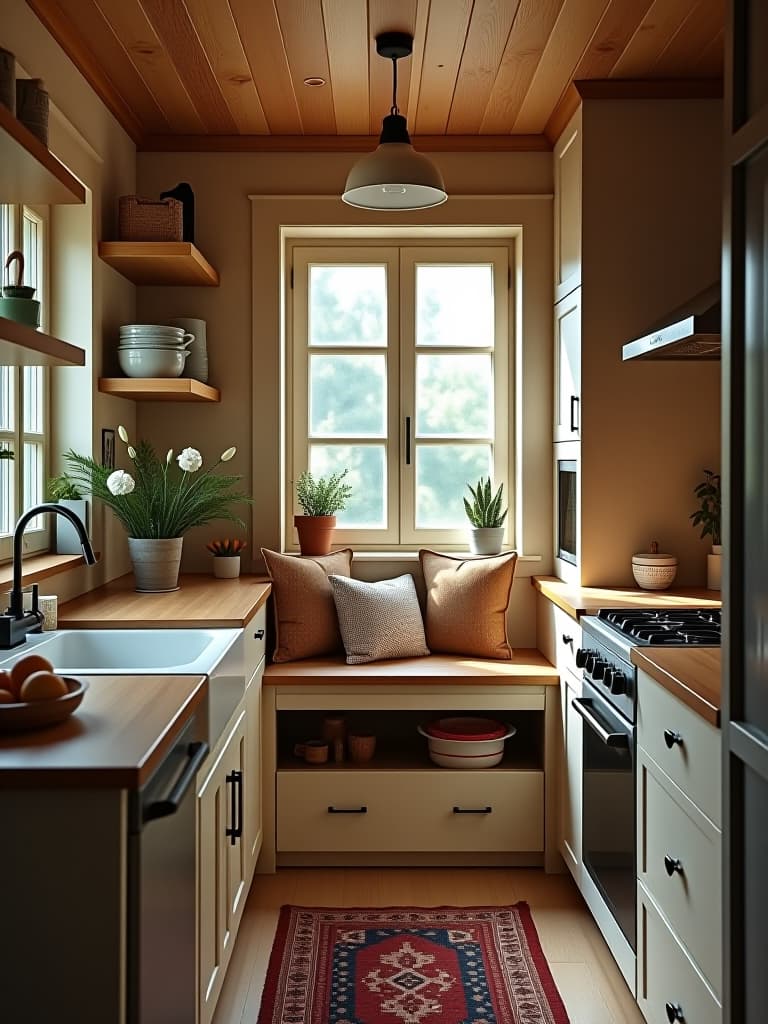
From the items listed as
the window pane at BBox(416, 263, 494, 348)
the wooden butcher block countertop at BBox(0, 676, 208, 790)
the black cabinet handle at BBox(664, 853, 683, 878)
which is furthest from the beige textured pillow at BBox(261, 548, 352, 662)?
the black cabinet handle at BBox(664, 853, 683, 878)

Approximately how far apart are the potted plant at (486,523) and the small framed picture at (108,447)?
54.2 inches

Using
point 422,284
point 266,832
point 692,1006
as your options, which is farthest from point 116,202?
point 692,1006

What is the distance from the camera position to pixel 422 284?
432 cm

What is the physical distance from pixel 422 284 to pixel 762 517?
2.84m

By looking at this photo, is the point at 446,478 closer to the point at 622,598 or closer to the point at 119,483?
the point at 622,598

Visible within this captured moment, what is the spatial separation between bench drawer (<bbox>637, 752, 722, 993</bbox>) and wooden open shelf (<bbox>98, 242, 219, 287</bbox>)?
89.6 inches

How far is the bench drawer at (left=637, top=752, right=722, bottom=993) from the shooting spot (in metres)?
1.92

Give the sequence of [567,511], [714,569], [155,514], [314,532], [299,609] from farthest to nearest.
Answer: [314,532] < [567,511] < [299,609] < [714,569] < [155,514]

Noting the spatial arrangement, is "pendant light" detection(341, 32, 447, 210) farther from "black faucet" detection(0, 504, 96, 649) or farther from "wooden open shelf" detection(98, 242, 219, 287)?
"black faucet" detection(0, 504, 96, 649)

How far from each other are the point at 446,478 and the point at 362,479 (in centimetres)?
35

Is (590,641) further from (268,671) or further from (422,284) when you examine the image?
(422,284)

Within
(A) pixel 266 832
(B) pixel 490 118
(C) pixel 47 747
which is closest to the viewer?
(C) pixel 47 747

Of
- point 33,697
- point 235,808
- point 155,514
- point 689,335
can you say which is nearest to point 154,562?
point 155,514

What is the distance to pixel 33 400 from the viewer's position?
3238mm
